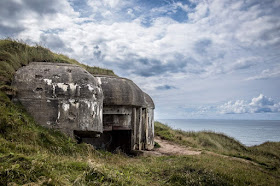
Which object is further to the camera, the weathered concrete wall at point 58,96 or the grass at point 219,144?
the grass at point 219,144

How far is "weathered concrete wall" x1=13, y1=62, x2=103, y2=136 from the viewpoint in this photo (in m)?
6.71

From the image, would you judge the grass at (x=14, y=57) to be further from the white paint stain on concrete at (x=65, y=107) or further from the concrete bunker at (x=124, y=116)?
the concrete bunker at (x=124, y=116)

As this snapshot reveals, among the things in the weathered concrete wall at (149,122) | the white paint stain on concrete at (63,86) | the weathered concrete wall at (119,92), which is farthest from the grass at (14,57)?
the weathered concrete wall at (149,122)

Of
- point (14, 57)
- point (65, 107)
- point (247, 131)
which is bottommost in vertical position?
point (247, 131)

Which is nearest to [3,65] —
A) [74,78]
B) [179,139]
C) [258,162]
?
[74,78]

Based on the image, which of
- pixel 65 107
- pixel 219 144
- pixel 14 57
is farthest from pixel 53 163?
pixel 219 144

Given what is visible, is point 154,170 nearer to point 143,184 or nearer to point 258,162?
point 143,184

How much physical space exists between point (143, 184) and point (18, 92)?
3862mm

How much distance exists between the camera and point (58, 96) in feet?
22.5

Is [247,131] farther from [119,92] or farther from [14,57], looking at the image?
[14,57]

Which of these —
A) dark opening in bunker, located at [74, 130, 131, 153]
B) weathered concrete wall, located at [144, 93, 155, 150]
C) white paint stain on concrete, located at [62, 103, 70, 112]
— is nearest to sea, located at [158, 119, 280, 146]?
weathered concrete wall, located at [144, 93, 155, 150]

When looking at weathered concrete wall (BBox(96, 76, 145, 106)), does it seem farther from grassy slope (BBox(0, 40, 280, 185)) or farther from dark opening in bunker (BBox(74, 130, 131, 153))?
grassy slope (BBox(0, 40, 280, 185))

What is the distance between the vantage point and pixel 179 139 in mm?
15148

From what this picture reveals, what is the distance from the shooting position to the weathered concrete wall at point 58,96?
22.0 ft
